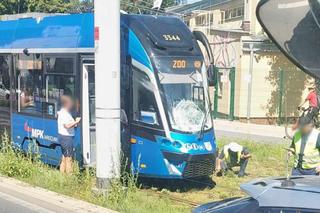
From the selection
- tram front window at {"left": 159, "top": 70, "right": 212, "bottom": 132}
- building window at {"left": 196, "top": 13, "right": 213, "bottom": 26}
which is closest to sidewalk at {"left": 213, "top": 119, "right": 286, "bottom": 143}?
tram front window at {"left": 159, "top": 70, "right": 212, "bottom": 132}

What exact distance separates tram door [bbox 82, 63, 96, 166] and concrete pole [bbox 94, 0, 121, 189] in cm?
235

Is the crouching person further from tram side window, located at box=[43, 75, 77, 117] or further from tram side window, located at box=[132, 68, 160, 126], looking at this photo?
tram side window, located at box=[132, 68, 160, 126]

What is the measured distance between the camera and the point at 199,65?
11.0 metres

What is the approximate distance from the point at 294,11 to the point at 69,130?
865 centimetres

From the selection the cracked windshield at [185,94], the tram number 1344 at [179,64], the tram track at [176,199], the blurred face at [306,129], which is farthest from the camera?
the tram number 1344 at [179,64]

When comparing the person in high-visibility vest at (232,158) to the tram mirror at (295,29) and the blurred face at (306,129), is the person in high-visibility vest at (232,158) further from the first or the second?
the tram mirror at (295,29)

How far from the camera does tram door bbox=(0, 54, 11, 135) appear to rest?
13578 mm

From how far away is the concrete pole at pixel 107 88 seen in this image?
8477 mm

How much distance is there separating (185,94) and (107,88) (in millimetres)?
2405

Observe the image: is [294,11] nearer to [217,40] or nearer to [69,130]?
[69,130]

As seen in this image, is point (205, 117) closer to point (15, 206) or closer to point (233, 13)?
point (15, 206)

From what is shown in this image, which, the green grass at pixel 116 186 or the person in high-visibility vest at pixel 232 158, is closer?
the green grass at pixel 116 186

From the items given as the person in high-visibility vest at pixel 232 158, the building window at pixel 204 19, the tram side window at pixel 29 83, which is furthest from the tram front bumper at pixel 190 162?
the building window at pixel 204 19

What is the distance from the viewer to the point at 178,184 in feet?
37.0
